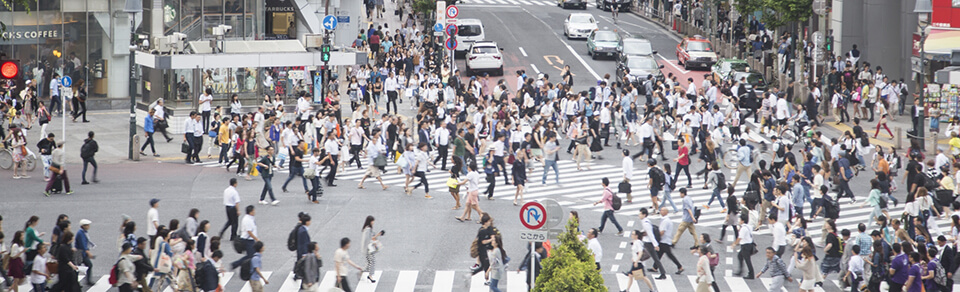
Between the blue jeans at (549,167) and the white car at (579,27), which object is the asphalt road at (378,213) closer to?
the blue jeans at (549,167)

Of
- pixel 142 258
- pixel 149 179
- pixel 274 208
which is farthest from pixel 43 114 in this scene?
pixel 142 258

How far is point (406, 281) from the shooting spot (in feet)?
64.5

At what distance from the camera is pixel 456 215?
2472 cm

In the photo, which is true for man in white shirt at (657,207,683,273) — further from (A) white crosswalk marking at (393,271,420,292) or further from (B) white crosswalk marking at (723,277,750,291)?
(A) white crosswalk marking at (393,271,420,292)

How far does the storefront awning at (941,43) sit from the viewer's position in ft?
122

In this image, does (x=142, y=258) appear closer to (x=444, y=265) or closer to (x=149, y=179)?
(x=444, y=265)

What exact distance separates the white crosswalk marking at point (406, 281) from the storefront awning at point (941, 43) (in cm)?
2351

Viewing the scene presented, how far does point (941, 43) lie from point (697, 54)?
13299 mm

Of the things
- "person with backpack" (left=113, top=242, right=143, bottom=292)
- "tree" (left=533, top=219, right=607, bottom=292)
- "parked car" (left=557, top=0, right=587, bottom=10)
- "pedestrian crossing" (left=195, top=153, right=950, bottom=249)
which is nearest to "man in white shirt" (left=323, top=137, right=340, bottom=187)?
"pedestrian crossing" (left=195, top=153, right=950, bottom=249)

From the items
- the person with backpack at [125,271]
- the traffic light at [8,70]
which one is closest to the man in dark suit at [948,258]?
the person with backpack at [125,271]

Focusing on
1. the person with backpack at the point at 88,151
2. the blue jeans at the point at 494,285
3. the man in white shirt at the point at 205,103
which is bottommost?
the blue jeans at the point at 494,285

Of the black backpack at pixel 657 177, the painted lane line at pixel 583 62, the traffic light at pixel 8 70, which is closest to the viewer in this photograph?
the traffic light at pixel 8 70

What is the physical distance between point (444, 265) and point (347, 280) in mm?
2471

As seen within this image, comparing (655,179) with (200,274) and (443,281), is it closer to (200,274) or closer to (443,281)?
(443,281)
